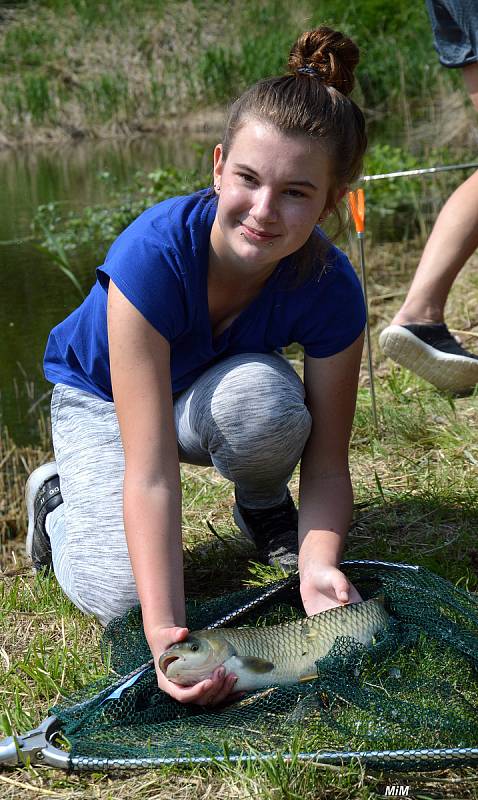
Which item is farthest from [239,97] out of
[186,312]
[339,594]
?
[339,594]

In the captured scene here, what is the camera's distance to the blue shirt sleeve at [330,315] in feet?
7.52

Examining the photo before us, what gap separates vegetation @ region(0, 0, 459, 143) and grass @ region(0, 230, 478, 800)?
20.9 feet

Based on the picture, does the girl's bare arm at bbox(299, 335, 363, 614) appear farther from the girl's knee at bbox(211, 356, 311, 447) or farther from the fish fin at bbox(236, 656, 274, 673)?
the fish fin at bbox(236, 656, 274, 673)

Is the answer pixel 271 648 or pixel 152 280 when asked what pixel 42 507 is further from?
pixel 271 648

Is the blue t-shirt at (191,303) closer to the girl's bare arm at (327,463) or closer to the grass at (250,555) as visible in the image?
the girl's bare arm at (327,463)

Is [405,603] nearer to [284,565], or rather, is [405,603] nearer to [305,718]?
[305,718]

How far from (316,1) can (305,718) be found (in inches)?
531

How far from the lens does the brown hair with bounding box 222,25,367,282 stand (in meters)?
2.05

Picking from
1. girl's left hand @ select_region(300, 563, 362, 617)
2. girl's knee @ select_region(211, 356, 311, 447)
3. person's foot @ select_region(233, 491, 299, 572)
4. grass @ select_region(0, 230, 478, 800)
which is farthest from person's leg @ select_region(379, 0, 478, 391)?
girl's left hand @ select_region(300, 563, 362, 617)

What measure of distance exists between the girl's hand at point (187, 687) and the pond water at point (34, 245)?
93.1 inches

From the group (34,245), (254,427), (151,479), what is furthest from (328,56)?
(34,245)

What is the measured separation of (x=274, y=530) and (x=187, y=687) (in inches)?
30.6

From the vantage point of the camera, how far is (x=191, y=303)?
2197 mm

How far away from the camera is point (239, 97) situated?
7.16 ft
